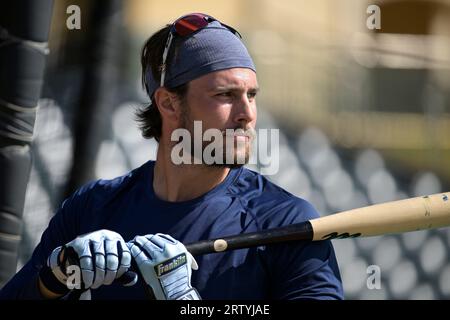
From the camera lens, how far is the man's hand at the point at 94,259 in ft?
6.01

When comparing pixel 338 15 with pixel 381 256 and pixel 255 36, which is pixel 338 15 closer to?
pixel 255 36

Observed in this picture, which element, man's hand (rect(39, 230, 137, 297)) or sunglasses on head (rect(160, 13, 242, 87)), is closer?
man's hand (rect(39, 230, 137, 297))

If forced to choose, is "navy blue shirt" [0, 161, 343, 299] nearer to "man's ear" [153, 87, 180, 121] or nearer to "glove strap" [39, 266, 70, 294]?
"glove strap" [39, 266, 70, 294]

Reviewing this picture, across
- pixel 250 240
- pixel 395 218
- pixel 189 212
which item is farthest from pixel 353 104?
pixel 250 240

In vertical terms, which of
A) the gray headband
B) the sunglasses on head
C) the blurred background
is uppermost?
the sunglasses on head

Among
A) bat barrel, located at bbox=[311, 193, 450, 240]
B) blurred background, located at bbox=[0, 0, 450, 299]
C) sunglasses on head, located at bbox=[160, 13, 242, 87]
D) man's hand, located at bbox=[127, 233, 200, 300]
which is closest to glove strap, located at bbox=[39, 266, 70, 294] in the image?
man's hand, located at bbox=[127, 233, 200, 300]

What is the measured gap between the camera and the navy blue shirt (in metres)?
1.90

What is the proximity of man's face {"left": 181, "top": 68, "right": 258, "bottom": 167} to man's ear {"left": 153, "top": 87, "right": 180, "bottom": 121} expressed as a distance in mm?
111

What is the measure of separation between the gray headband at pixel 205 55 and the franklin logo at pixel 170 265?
1.54 feet

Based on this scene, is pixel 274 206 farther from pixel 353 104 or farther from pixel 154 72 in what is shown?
pixel 353 104

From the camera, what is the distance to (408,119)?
5.21m

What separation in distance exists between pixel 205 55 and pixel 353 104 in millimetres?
3049

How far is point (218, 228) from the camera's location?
6.63 feet

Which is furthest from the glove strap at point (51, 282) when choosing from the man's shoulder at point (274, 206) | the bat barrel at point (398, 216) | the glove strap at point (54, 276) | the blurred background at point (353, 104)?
the blurred background at point (353, 104)
